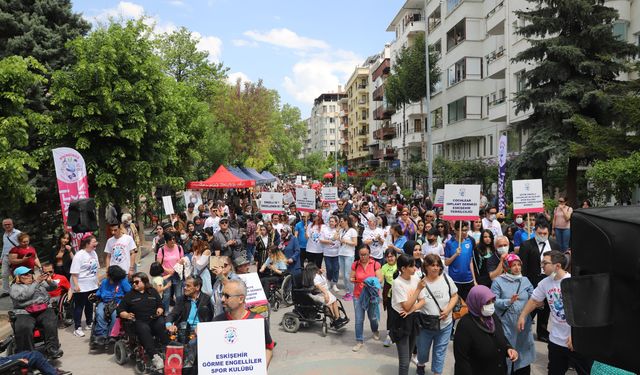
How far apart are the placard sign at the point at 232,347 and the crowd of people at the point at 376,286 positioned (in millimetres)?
299

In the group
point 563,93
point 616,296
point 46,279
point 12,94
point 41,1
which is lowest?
point 46,279

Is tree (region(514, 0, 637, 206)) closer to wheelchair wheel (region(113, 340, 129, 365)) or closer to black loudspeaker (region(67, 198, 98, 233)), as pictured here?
black loudspeaker (region(67, 198, 98, 233))

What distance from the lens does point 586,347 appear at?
181 centimetres

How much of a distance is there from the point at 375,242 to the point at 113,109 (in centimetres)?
865

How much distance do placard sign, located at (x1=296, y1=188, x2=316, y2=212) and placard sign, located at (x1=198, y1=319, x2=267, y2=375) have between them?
12.0 m

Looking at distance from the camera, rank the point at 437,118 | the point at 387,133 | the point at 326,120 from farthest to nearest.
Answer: the point at 326,120, the point at 387,133, the point at 437,118

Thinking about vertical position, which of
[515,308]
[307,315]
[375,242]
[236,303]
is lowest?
[307,315]

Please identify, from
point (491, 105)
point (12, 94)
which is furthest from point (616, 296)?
point (491, 105)

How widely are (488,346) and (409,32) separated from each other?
46161 millimetres

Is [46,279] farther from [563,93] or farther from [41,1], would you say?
[563,93]

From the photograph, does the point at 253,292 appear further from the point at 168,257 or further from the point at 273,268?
the point at 168,257

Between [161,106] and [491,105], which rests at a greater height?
[491,105]

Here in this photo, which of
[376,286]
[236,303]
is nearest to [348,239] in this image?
[376,286]

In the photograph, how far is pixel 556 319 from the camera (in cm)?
566
